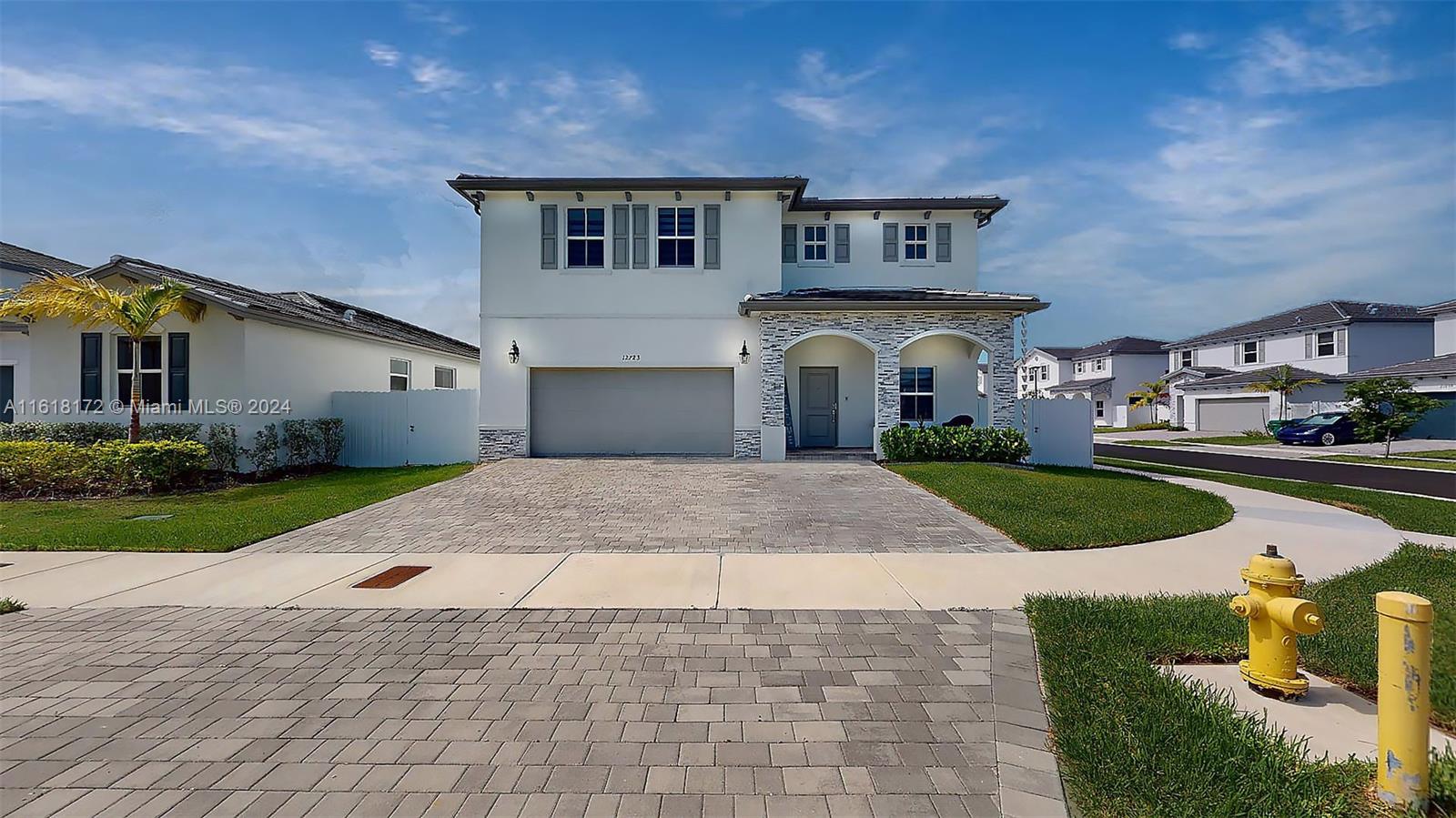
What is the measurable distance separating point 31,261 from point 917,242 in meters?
27.7

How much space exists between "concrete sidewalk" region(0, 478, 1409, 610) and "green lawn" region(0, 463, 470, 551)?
44 cm

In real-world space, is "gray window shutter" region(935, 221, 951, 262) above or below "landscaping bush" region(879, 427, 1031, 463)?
above

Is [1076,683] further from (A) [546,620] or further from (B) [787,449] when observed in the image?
(B) [787,449]

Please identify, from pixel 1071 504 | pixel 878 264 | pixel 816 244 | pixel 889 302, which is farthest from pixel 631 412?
pixel 1071 504

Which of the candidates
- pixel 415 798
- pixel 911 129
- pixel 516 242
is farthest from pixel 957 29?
pixel 415 798

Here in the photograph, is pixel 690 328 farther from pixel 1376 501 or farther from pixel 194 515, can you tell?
pixel 1376 501

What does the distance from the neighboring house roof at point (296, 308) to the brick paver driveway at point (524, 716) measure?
11.1 metres

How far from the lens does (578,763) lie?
122 inches

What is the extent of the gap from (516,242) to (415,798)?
54.8 feet

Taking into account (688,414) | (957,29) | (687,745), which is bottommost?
(687,745)

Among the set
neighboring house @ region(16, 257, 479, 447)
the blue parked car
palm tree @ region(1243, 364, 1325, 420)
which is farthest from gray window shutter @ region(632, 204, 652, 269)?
palm tree @ region(1243, 364, 1325, 420)

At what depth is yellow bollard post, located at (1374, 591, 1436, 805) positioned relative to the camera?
261 centimetres

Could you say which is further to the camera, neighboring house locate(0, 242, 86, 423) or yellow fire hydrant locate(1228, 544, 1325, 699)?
neighboring house locate(0, 242, 86, 423)

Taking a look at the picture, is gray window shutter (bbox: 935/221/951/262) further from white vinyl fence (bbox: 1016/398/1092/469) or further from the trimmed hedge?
the trimmed hedge
